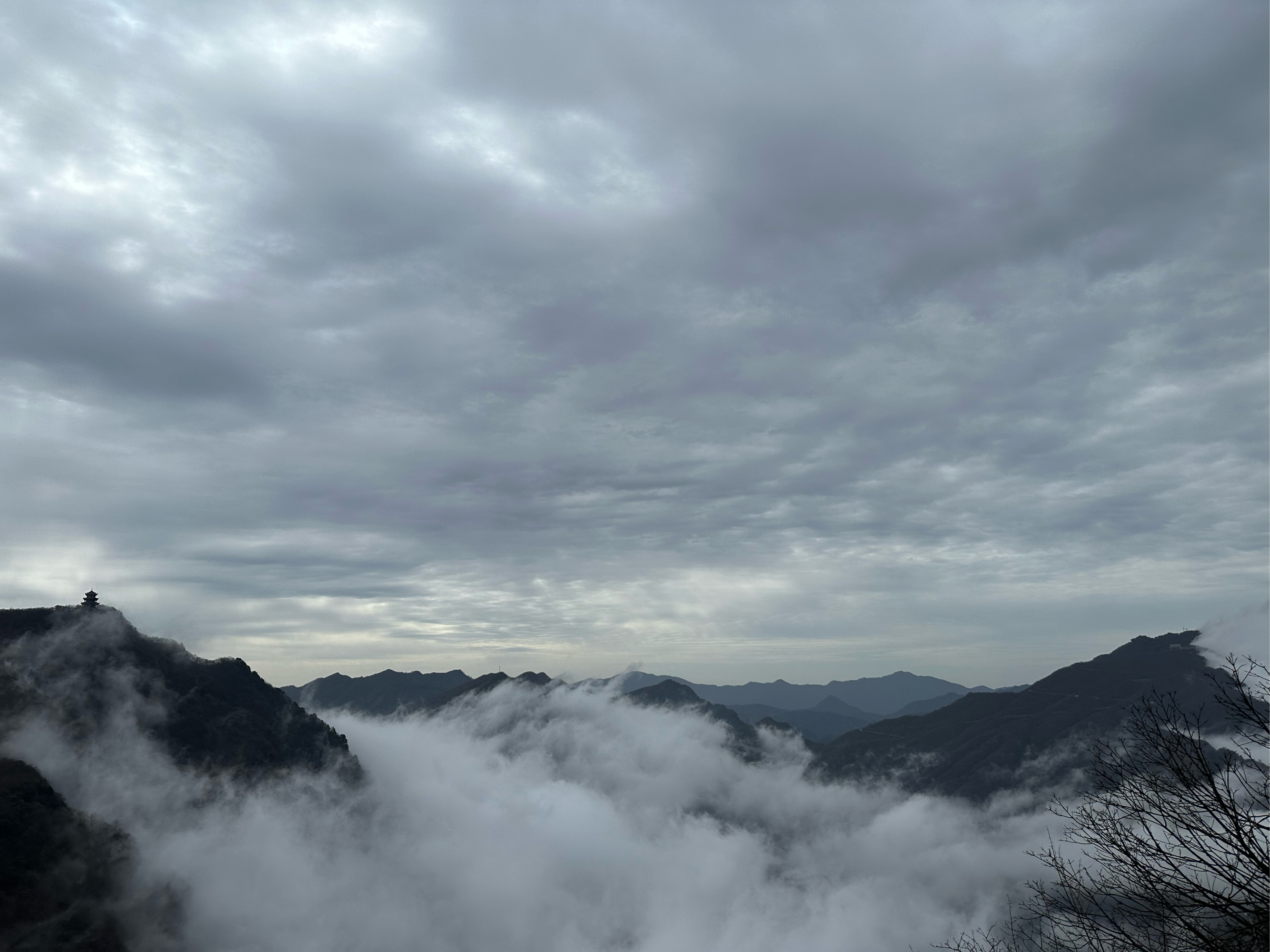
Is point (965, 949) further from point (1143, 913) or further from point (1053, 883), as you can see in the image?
point (1143, 913)

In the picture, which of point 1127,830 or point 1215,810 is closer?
point 1215,810

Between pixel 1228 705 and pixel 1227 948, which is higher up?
pixel 1228 705

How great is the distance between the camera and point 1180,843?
1633 centimetres

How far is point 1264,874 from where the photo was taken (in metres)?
15.2

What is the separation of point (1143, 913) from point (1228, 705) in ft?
17.5

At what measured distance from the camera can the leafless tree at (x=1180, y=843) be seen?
50.4ft

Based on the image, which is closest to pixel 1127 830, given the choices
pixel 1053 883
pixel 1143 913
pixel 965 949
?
pixel 1143 913

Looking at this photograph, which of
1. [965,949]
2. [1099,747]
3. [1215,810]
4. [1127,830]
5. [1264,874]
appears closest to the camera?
[1264,874]

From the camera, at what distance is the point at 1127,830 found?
17766 mm

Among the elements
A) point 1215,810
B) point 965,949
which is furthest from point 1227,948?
point 965,949

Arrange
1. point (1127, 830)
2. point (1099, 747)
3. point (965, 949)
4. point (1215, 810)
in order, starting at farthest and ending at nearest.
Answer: point (965, 949), point (1099, 747), point (1127, 830), point (1215, 810)

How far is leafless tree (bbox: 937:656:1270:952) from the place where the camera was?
1536 cm

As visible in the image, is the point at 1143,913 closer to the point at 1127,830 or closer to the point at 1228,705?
the point at 1127,830

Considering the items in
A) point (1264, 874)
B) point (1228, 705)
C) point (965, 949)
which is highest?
point (1228, 705)
